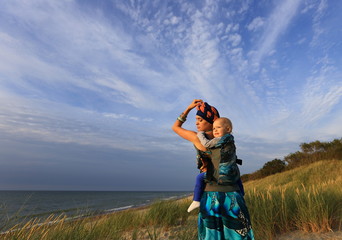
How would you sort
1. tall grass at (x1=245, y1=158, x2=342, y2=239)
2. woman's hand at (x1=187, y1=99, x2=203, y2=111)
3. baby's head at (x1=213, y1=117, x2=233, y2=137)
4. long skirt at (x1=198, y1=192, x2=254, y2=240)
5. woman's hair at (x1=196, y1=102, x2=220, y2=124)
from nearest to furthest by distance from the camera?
long skirt at (x1=198, y1=192, x2=254, y2=240)
baby's head at (x1=213, y1=117, x2=233, y2=137)
woman's hair at (x1=196, y1=102, x2=220, y2=124)
woman's hand at (x1=187, y1=99, x2=203, y2=111)
tall grass at (x1=245, y1=158, x2=342, y2=239)

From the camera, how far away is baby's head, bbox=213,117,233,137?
2.29 metres

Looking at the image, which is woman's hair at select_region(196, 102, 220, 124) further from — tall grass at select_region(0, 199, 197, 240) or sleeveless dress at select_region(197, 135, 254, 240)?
tall grass at select_region(0, 199, 197, 240)

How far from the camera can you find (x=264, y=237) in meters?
4.36

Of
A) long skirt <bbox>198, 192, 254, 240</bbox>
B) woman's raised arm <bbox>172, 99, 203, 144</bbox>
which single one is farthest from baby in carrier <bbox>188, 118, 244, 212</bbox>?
woman's raised arm <bbox>172, 99, 203, 144</bbox>

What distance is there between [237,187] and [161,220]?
14.1 ft

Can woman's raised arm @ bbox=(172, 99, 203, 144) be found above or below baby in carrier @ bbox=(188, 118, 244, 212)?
above

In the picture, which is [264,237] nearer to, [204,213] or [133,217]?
[204,213]

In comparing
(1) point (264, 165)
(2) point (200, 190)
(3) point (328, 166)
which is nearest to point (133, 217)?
(2) point (200, 190)

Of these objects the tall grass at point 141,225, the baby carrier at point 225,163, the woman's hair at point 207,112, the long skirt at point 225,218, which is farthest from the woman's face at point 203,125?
the tall grass at point 141,225

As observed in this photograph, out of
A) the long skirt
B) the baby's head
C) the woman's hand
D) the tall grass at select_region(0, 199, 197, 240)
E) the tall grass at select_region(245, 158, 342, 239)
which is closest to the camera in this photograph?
the long skirt

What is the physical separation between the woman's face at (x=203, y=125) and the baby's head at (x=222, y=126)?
0.17 m

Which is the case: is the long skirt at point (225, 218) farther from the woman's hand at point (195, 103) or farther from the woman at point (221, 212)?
the woman's hand at point (195, 103)

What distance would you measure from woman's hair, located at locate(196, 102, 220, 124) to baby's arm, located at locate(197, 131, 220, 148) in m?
0.16

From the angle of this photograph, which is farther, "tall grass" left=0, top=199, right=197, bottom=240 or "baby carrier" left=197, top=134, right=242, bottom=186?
"tall grass" left=0, top=199, right=197, bottom=240
